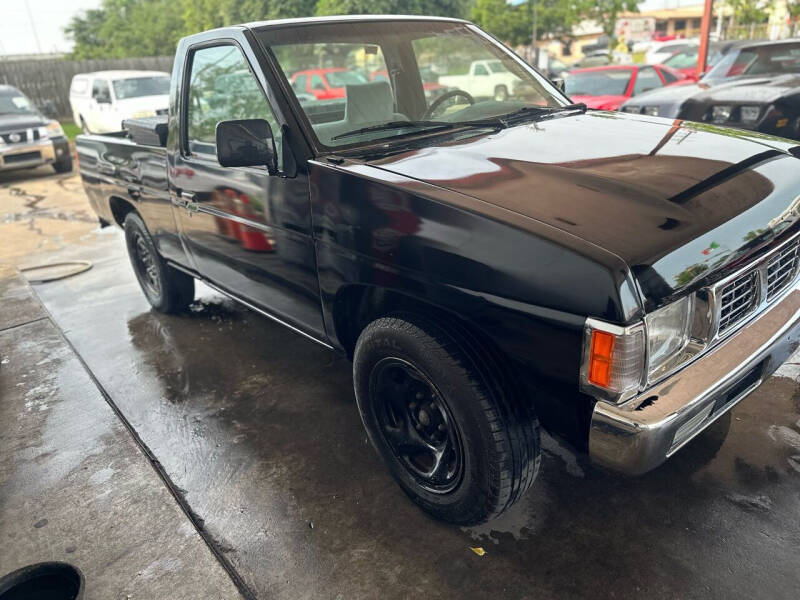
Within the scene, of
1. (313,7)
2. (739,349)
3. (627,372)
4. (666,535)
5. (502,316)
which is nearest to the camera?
(627,372)

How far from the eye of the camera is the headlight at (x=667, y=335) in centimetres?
176

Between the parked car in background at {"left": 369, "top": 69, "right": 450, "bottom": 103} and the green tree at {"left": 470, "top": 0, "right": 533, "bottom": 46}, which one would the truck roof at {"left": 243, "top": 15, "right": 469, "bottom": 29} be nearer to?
the parked car in background at {"left": 369, "top": 69, "right": 450, "bottom": 103}

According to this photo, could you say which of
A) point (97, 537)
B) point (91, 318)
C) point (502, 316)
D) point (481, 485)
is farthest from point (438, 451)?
point (91, 318)

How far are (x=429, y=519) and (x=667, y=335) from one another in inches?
46.7

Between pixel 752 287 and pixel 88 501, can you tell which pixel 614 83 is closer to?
pixel 752 287

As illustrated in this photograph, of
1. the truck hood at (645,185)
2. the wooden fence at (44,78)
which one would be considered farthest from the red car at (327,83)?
the wooden fence at (44,78)

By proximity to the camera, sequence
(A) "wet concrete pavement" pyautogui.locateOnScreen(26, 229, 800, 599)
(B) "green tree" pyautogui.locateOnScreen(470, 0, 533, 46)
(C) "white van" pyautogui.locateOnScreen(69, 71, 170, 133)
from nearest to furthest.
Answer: (A) "wet concrete pavement" pyautogui.locateOnScreen(26, 229, 800, 599)
(C) "white van" pyautogui.locateOnScreen(69, 71, 170, 133)
(B) "green tree" pyautogui.locateOnScreen(470, 0, 533, 46)

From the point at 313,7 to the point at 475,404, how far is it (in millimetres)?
25242

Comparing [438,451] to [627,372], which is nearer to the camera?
[627,372]

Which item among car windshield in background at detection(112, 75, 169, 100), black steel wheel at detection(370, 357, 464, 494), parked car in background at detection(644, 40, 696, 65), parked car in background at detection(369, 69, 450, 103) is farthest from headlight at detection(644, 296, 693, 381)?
parked car in background at detection(644, 40, 696, 65)

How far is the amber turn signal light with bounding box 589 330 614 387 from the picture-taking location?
168cm

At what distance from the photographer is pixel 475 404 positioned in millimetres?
2000

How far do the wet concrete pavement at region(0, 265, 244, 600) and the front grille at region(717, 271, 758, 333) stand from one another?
6.12 ft

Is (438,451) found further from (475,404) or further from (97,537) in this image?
(97,537)
